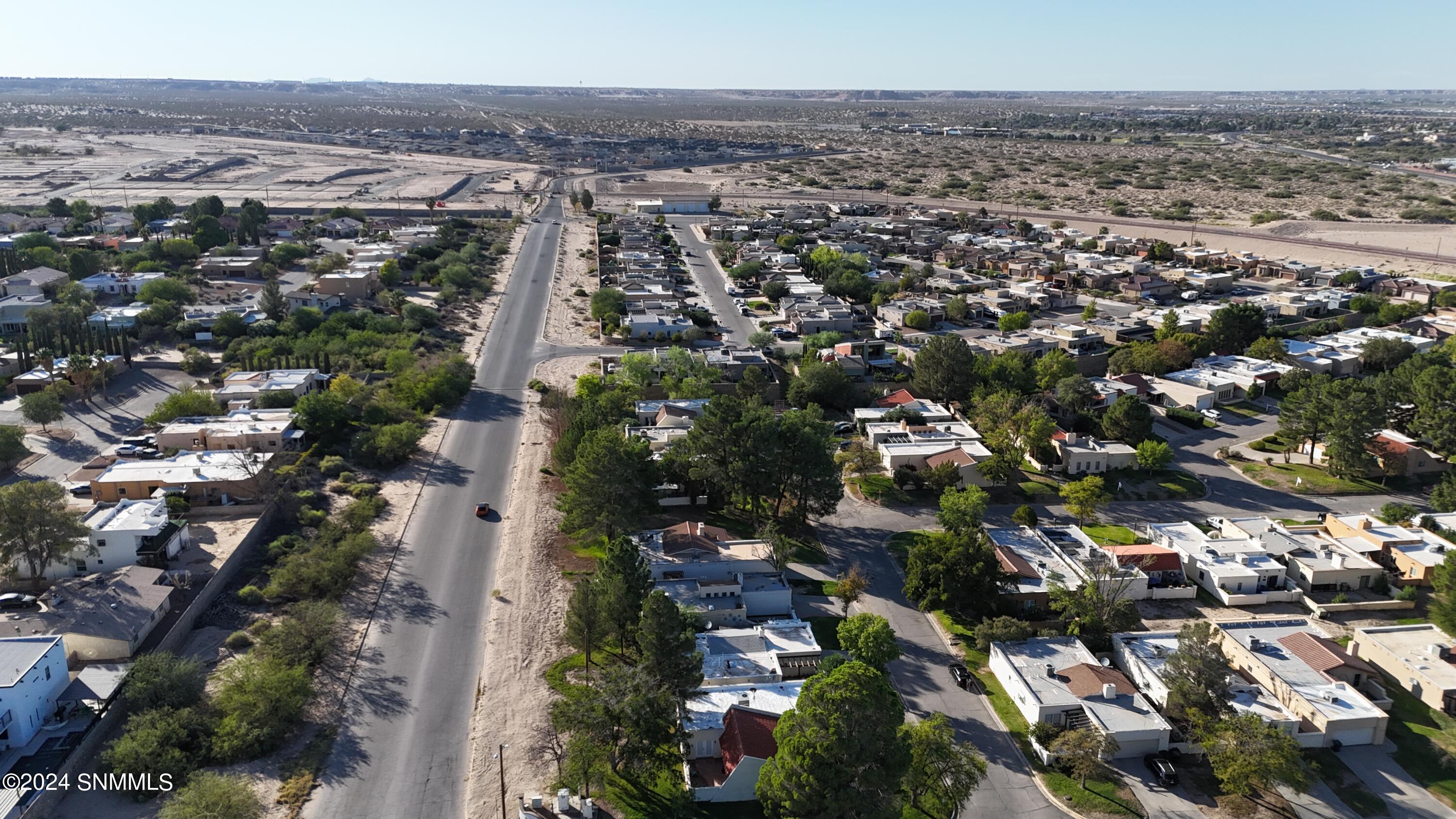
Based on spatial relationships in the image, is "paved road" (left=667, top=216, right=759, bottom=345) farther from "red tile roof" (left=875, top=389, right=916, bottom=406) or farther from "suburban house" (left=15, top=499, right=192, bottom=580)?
"suburban house" (left=15, top=499, right=192, bottom=580)

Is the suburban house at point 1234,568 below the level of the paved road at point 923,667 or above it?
above

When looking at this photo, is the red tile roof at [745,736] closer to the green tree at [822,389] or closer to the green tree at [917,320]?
the green tree at [822,389]

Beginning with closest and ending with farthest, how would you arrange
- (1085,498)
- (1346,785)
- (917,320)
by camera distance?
1. (1346,785)
2. (1085,498)
3. (917,320)

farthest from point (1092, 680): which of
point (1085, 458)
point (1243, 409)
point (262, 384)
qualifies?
point (262, 384)

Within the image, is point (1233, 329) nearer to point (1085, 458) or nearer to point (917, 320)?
point (917, 320)

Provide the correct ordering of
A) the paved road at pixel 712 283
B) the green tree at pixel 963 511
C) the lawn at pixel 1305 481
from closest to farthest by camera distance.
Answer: the green tree at pixel 963 511, the lawn at pixel 1305 481, the paved road at pixel 712 283

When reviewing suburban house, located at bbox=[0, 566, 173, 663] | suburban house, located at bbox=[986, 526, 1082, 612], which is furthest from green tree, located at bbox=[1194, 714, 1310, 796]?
suburban house, located at bbox=[0, 566, 173, 663]

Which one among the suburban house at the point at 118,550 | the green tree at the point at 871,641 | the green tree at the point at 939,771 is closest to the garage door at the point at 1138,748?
the green tree at the point at 939,771

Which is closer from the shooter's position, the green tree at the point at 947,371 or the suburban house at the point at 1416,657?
the suburban house at the point at 1416,657
